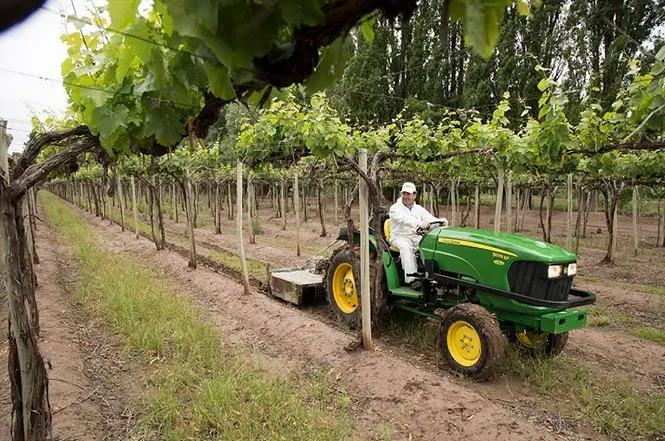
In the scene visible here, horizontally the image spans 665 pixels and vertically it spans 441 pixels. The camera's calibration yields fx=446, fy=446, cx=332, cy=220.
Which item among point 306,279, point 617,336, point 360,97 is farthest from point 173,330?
point 360,97

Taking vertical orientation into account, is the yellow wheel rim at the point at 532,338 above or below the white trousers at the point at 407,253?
below

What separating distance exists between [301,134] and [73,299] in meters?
4.90

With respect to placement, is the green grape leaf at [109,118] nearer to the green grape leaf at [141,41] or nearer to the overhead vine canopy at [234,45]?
the overhead vine canopy at [234,45]

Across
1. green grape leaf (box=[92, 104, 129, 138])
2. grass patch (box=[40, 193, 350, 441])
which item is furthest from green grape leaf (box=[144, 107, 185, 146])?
grass patch (box=[40, 193, 350, 441])

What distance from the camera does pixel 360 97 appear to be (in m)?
24.8

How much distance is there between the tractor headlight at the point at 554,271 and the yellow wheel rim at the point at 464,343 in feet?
3.05

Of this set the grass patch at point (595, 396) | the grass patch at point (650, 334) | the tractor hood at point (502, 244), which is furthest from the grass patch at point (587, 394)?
the grass patch at point (650, 334)

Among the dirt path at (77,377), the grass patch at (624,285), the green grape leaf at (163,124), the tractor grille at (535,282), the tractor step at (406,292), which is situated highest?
the green grape leaf at (163,124)

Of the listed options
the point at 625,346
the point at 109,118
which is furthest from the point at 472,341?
the point at 109,118

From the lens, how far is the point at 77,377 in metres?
4.62

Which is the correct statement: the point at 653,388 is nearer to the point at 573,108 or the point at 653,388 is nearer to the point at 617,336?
the point at 617,336

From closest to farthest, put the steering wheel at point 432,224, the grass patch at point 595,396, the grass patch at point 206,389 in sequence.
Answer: the grass patch at point 206,389 < the grass patch at point 595,396 < the steering wheel at point 432,224

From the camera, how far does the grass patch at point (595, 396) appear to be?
3.92 meters

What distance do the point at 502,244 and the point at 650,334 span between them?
12.2ft
